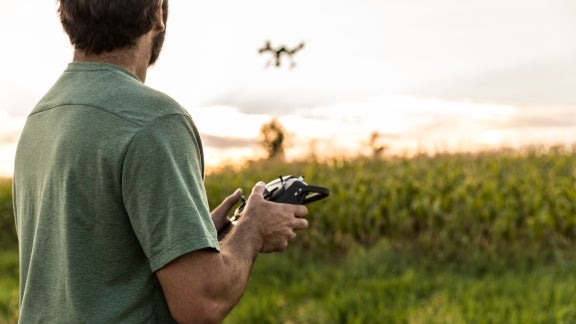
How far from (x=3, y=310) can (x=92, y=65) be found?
18.7 feet

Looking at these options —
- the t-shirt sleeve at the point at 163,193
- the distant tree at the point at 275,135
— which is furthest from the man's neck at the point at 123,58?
the distant tree at the point at 275,135

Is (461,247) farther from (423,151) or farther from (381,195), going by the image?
(423,151)

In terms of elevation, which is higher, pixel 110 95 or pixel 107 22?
pixel 107 22

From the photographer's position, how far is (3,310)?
7141mm

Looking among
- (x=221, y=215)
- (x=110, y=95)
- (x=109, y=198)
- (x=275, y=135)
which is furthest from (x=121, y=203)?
(x=275, y=135)

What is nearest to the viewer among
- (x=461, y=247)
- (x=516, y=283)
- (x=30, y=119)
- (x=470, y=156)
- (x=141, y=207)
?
(x=141, y=207)

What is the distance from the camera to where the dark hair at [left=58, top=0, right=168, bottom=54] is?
2.05 m

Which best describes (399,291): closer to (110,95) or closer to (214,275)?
(214,275)

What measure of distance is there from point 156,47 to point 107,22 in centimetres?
21

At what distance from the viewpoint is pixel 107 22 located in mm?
2064

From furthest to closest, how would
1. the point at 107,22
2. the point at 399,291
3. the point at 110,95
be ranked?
the point at 399,291 → the point at 107,22 → the point at 110,95

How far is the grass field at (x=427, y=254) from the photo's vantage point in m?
6.16

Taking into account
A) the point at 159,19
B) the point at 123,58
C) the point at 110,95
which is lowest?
the point at 110,95

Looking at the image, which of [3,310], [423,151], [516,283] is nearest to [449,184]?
[516,283]
